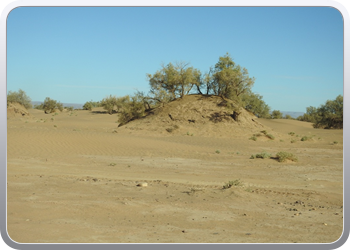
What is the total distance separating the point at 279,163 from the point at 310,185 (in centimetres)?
508

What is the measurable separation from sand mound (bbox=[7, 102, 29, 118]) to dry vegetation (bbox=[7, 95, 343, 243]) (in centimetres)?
2938

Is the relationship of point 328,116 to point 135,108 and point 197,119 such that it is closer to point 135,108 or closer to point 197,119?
point 197,119

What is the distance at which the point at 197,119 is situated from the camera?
106ft

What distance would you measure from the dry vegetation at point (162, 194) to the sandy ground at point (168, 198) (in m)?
0.02

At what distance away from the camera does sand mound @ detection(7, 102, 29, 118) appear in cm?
4988

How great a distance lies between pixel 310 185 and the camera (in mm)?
11922

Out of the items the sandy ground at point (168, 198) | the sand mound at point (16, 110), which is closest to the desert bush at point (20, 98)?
the sand mound at point (16, 110)

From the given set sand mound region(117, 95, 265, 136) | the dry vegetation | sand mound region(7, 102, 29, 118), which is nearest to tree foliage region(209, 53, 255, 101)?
sand mound region(117, 95, 265, 136)

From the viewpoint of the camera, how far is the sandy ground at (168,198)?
5777 millimetres

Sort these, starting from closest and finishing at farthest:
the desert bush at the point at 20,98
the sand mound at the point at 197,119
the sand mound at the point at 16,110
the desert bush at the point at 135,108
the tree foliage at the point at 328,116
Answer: the sand mound at the point at 197,119
the desert bush at the point at 135,108
the tree foliage at the point at 328,116
the sand mound at the point at 16,110
the desert bush at the point at 20,98

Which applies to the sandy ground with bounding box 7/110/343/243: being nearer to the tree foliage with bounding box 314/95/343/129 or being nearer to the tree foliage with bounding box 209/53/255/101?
the tree foliage with bounding box 209/53/255/101

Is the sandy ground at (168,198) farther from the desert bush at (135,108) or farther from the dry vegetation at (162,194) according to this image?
the desert bush at (135,108)

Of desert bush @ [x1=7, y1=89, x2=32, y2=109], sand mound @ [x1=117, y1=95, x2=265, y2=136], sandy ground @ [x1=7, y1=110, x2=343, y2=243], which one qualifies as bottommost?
sandy ground @ [x1=7, y1=110, x2=343, y2=243]
